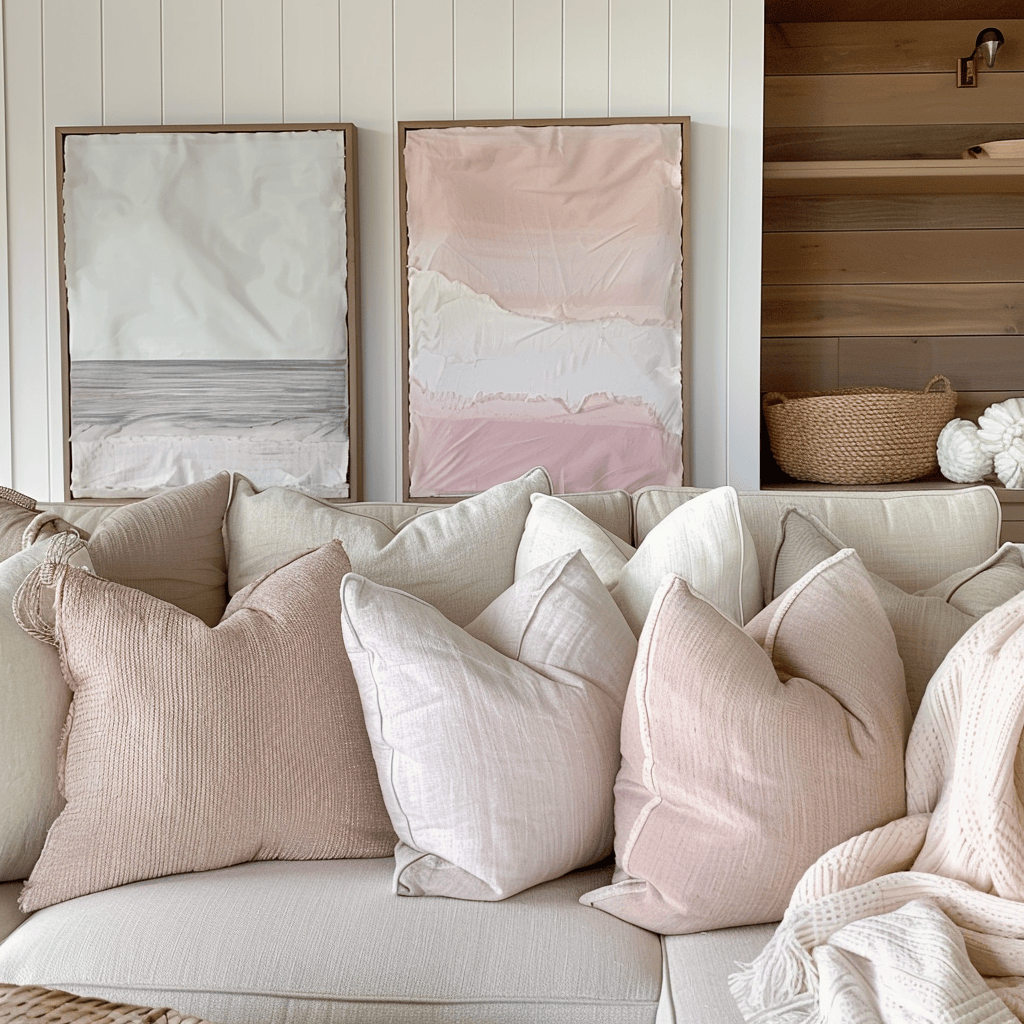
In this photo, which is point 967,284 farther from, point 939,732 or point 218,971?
point 218,971

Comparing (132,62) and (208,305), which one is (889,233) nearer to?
(208,305)

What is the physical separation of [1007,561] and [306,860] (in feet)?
3.52

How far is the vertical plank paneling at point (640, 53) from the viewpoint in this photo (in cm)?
255

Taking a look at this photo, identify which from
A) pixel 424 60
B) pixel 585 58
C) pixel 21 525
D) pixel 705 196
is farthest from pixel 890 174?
pixel 21 525

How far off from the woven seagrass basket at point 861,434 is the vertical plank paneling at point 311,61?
1419 mm

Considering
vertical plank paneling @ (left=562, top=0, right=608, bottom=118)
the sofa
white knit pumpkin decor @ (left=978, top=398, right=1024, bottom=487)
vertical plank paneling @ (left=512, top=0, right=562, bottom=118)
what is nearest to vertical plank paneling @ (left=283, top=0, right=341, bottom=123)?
vertical plank paneling @ (left=512, top=0, right=562, bottom=118)

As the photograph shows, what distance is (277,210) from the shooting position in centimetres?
256

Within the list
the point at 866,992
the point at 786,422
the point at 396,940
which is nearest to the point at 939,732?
the point at 866,992

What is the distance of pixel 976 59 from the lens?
112 inches

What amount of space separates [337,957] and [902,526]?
1076 mm

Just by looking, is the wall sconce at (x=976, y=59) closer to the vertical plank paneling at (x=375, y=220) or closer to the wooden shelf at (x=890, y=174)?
the wooden shelf at (x=890, y=174)

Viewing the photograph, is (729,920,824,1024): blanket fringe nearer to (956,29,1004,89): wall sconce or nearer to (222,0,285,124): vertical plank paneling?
(222,0,285,124): vertical plank paneling

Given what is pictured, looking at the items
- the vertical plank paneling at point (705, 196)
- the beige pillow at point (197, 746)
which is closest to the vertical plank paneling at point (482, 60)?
the vertical plank paneling at point (705, 196)

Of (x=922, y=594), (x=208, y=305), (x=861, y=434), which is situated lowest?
(x=922, y=594)
